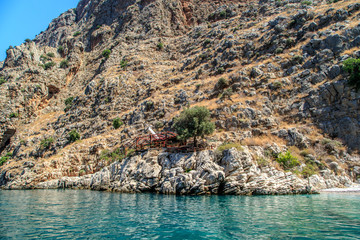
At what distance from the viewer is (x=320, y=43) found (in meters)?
36.9

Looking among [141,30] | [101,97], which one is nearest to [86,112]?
[101,97]

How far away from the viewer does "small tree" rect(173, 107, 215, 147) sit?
97.1 feet

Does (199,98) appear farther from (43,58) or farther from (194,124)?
(43,58)

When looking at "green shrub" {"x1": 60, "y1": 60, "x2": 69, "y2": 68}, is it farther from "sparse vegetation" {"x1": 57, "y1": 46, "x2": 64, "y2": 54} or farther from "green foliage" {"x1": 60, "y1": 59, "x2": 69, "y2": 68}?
"sparse vegetation" {"x1": 57, "y1": 46, "x2": 64, "y2": 54}

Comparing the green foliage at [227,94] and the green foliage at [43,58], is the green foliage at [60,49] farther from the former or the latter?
the green foliage at [227,94]

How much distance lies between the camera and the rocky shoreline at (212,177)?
22.6m

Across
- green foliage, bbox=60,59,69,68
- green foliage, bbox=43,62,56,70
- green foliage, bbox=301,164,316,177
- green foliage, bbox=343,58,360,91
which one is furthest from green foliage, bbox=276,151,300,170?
green foliage, bbox=43,62,56,70

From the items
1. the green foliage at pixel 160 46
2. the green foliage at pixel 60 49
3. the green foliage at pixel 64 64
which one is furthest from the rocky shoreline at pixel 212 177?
the green foliage at pixel 60 49

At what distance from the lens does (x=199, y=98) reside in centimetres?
4325

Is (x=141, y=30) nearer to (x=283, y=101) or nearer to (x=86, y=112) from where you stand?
(x=86, y=112)

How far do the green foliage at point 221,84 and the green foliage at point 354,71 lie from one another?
1918 centimetres

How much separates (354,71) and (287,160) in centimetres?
1613

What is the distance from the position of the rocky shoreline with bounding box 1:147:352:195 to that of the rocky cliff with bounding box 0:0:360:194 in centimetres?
14

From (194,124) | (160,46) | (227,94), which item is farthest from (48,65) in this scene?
(194,124)
